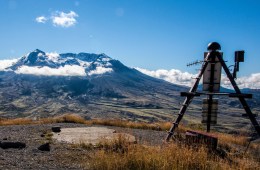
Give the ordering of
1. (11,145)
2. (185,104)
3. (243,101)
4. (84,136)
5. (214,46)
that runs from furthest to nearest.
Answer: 1. (84,136)
2. (214,46)
3. (185,104)
4. (243,101)
5. (11,145)

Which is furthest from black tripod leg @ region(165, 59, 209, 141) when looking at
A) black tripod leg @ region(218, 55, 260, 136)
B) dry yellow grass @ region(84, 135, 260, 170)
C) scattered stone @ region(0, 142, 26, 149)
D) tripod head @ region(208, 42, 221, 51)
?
scattered stone @ region(0, 142, 26, 149)

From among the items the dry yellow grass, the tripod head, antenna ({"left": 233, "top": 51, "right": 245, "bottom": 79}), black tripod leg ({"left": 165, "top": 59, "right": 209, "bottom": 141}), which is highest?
the tripod head

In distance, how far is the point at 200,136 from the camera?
44.4 feet

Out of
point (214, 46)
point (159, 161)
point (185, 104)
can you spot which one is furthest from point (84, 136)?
point (159, 161)

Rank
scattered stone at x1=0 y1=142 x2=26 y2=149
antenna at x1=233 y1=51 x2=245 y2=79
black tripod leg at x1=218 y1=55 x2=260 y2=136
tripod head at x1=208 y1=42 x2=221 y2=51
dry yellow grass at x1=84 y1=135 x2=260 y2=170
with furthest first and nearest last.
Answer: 1. tripod head at x1=208 y1=42 x2=221 y2=51
2. antenna at x1=233 y1=51 x2=245 y2=79
3. scattered stone at x1=0 y1=142 x2=26 y2=149
4. black tripod leg at x1=218 y1=55 x2=260 y2=136
5. dry yellow grass at x1=84 y1=135 x2=260 y2=170

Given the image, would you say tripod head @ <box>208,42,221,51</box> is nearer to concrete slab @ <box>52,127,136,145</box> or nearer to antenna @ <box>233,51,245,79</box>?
antenna @ <box>233,51,245,79</box>

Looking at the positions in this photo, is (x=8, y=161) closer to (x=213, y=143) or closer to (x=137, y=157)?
(x=137, y=157)

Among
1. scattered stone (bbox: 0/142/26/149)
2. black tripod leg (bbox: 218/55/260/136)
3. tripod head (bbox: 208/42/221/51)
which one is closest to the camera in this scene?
black tripod leg (bbox: 218/55/260/136)

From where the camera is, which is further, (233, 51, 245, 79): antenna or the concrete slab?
the concrete slab

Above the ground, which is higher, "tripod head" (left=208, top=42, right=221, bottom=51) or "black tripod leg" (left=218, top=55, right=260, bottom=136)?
A: "tripod head" (left=208, top=42, right=221, bottom=51)

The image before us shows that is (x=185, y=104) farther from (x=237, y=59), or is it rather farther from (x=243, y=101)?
(x=237, y=59)

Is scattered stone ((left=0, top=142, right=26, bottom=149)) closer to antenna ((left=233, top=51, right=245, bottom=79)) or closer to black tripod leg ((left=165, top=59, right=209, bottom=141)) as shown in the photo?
black tripod leg ((left=165, top=59, right=209, bottom=141))

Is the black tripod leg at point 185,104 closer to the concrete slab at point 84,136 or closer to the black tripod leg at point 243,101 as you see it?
the black tripod leg at point 243,101

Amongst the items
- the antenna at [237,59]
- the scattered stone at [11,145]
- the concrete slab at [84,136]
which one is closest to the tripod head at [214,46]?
the antenna at [237,59]
